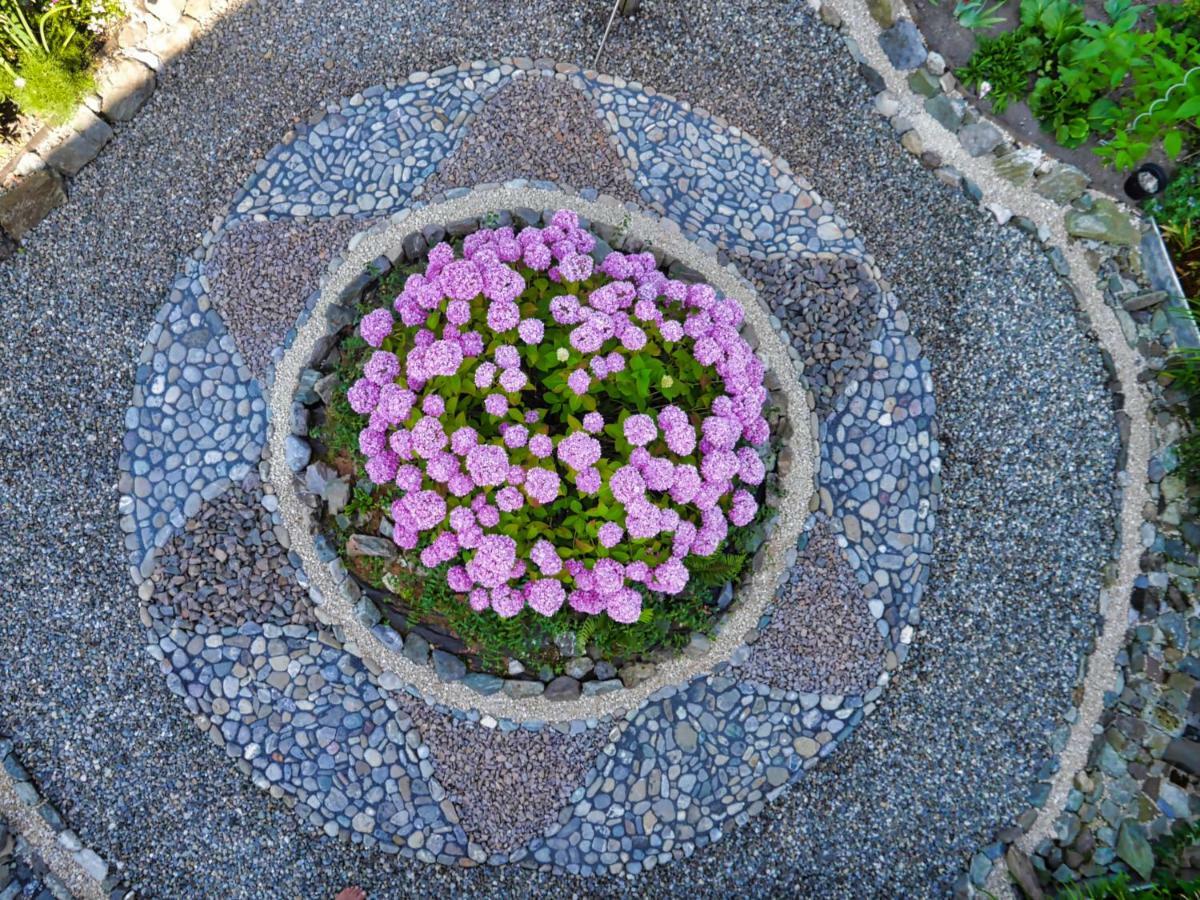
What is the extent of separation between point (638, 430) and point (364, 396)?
152 cm

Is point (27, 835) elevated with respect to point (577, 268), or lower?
lower

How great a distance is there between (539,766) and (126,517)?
308 cm

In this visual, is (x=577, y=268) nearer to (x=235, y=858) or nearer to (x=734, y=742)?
(x=734, y=742)

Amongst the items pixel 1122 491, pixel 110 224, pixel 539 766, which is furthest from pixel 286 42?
pixel 1122 491

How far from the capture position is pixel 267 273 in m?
4.97

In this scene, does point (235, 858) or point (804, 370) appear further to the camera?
point (804, 370)

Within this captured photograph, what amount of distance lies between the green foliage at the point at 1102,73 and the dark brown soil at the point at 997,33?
59 millimetres

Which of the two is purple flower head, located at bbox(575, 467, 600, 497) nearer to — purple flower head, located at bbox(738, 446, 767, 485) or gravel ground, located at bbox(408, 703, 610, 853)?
purple flower head, located at bbox(738, 446, 767, 485)

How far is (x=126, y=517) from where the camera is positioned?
15.6ft

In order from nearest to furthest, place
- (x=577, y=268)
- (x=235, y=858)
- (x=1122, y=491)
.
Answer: (x=577, y=268) < (x=235, y=858) < (x=1122, y=491)

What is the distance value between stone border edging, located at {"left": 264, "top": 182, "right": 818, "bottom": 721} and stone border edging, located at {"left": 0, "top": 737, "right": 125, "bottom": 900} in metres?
2.01

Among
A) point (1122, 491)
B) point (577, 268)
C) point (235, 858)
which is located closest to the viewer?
point (577, 268)

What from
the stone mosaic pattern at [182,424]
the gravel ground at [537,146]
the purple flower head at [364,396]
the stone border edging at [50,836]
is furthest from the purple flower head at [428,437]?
the stone border edging at [50,836]

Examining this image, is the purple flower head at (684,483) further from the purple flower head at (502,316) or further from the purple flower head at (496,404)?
the purple flower head at (502,316)
